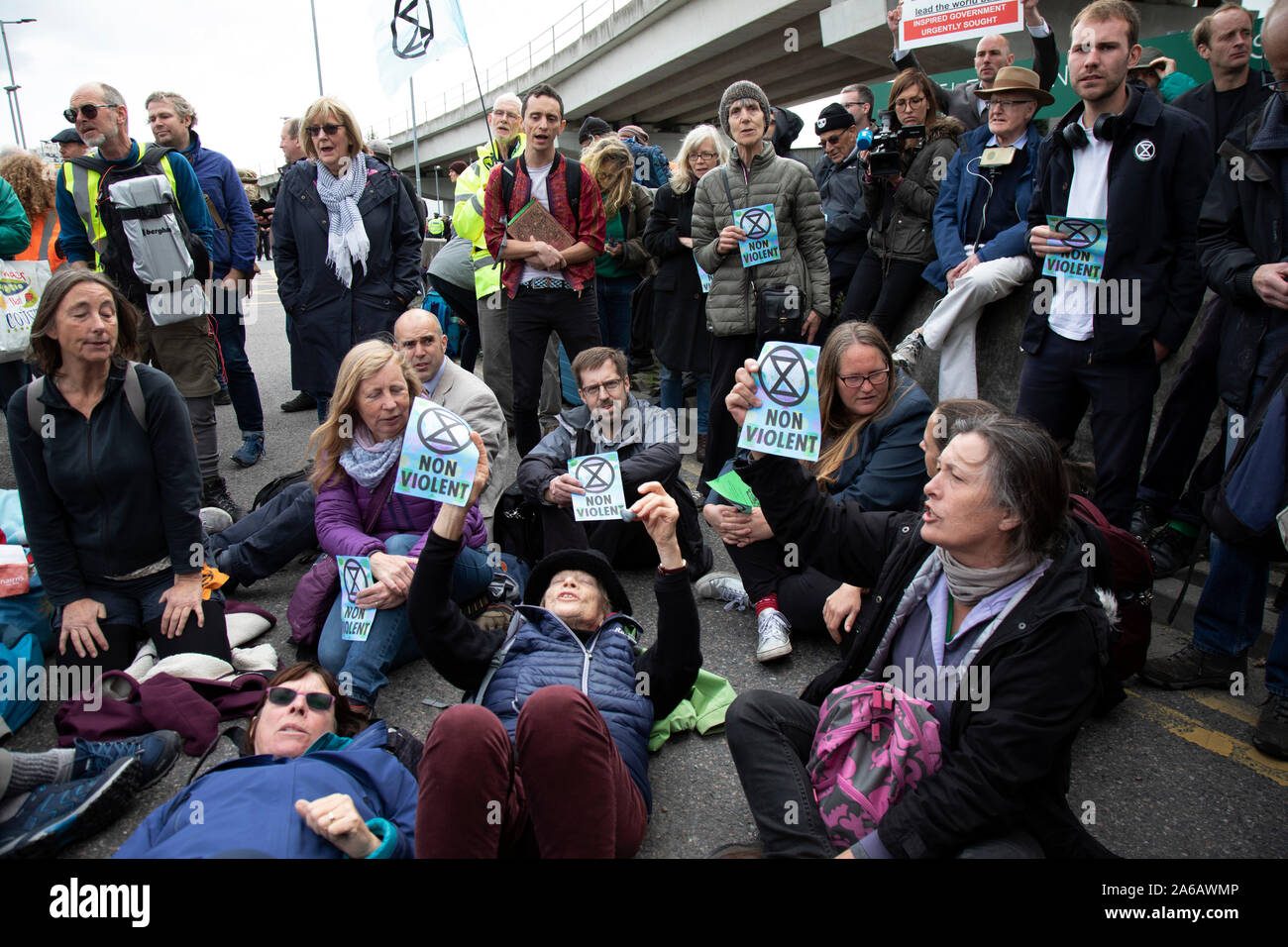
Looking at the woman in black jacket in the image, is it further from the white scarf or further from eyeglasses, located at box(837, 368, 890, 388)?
eyeglasses, located at box(837, 368, 890, 388)

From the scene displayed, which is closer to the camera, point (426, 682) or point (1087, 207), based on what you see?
point (426, 682)

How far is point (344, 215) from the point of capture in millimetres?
5586

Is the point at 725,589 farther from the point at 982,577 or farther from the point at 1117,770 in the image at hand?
the point at 982,577

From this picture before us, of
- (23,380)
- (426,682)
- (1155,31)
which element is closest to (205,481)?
(23,380)

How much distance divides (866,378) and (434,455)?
1882 millimetres

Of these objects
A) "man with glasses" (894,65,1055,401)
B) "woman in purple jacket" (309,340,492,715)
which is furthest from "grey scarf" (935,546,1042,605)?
"man with glasses" (894,65,1055,401)

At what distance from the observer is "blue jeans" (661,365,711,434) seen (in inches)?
251

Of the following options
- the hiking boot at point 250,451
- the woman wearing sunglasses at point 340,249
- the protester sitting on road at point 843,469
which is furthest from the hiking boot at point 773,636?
the hiking boot at point 250,451

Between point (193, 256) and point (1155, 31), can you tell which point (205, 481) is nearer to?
point (193, 256)

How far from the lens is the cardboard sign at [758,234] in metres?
5.24

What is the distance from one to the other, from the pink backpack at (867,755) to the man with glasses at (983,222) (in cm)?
267

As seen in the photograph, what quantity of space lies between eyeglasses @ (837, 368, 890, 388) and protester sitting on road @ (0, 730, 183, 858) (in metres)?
3.01

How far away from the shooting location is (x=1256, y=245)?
10.7 feet

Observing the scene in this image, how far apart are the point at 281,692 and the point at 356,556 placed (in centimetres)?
101
